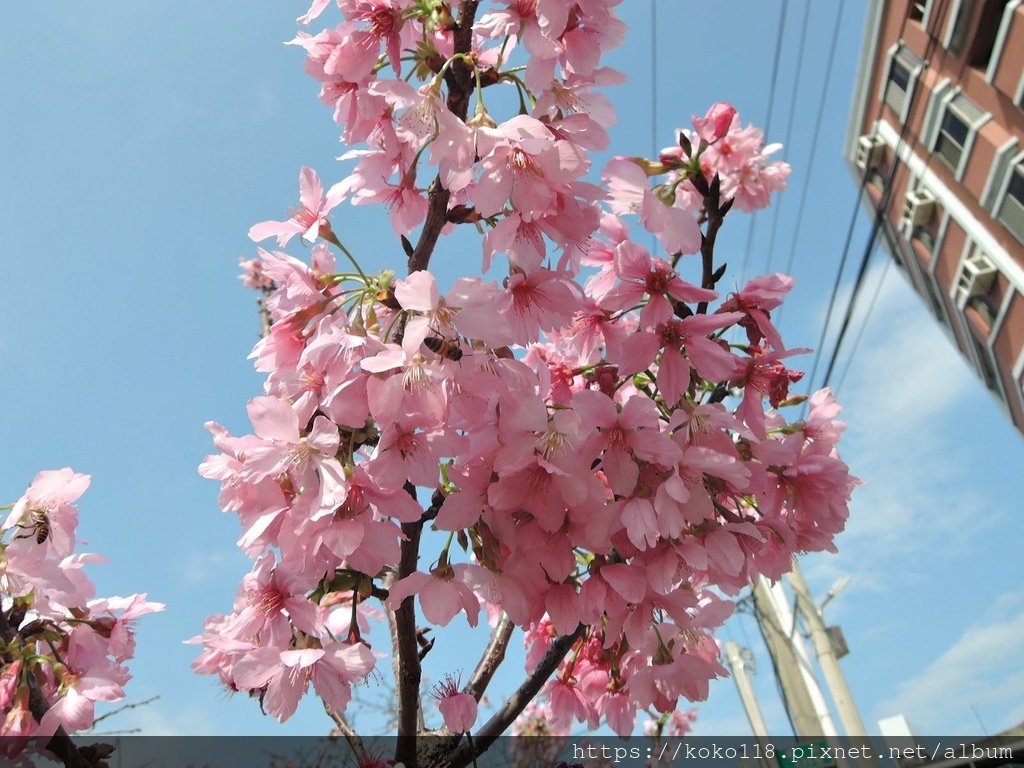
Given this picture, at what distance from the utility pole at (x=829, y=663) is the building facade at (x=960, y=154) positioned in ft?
17.2

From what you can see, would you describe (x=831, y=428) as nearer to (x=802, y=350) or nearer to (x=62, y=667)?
(x=802, y=350)

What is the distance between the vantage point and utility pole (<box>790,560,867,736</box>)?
7293mm

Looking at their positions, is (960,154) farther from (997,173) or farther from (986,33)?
(986,33)

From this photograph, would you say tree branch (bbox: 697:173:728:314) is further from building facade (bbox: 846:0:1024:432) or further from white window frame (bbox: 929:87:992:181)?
white window frame (bbox: 929:87:992:181)

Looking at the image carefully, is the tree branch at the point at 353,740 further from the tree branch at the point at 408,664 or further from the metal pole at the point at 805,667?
the metal pole at the point at 805,667

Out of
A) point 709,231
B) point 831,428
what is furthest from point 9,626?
point 831,428

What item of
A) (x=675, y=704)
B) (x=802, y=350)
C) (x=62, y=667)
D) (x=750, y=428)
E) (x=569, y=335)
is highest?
(x=569, y=335)

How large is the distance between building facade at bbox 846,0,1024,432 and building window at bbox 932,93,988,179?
2 cm

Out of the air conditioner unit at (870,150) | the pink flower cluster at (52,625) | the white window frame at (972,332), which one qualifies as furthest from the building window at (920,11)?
the pink flower cluster at (52,625)

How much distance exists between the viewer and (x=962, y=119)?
11.6m

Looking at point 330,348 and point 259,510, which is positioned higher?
point 330,348

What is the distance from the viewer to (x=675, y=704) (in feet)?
5.11

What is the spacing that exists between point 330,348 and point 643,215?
28.5 inches

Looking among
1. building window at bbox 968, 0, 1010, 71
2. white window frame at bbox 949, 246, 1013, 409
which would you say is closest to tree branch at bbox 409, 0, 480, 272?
building window at bbox 968, 0, 1010, 71
